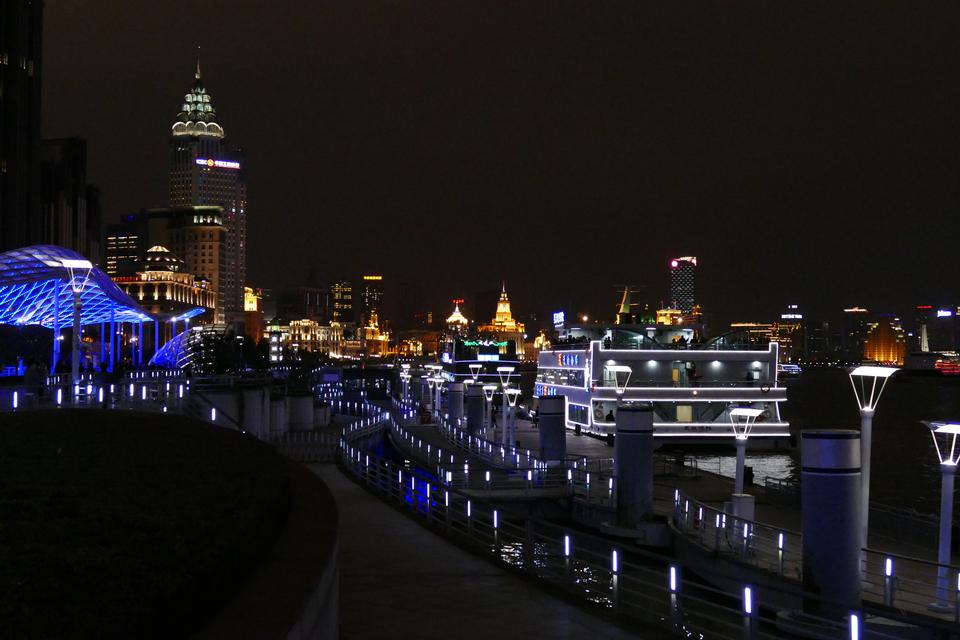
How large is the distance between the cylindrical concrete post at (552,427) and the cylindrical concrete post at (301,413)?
89.8 feet

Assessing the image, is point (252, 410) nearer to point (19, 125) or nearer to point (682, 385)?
point (682, 385)

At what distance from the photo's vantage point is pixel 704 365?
61.4 metres

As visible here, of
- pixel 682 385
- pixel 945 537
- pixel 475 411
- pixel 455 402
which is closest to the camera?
pixel 945 537

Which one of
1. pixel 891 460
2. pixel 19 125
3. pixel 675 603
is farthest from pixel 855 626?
pixel 19 125

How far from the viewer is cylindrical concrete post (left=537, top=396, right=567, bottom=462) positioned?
35.8 m

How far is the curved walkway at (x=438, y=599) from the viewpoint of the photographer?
38.3 feet

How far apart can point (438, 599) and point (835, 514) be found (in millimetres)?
6435

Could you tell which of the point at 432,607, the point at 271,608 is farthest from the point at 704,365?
the point at 271,608

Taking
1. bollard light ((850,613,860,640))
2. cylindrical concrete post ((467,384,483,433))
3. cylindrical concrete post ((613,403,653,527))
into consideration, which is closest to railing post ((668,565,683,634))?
bollard light ((850,613,860,640))

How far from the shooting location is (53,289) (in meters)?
56.5

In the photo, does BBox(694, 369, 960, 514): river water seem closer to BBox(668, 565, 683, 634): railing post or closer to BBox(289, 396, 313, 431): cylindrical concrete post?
BBox(668, 565, 683, 634): railing post

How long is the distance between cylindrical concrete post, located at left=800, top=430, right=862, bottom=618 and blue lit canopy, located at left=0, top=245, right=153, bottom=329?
94.5 feet

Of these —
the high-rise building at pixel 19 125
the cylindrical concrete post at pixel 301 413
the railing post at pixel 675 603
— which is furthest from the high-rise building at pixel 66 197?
the railing post at pixel 675 603

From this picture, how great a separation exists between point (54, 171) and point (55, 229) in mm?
9550
